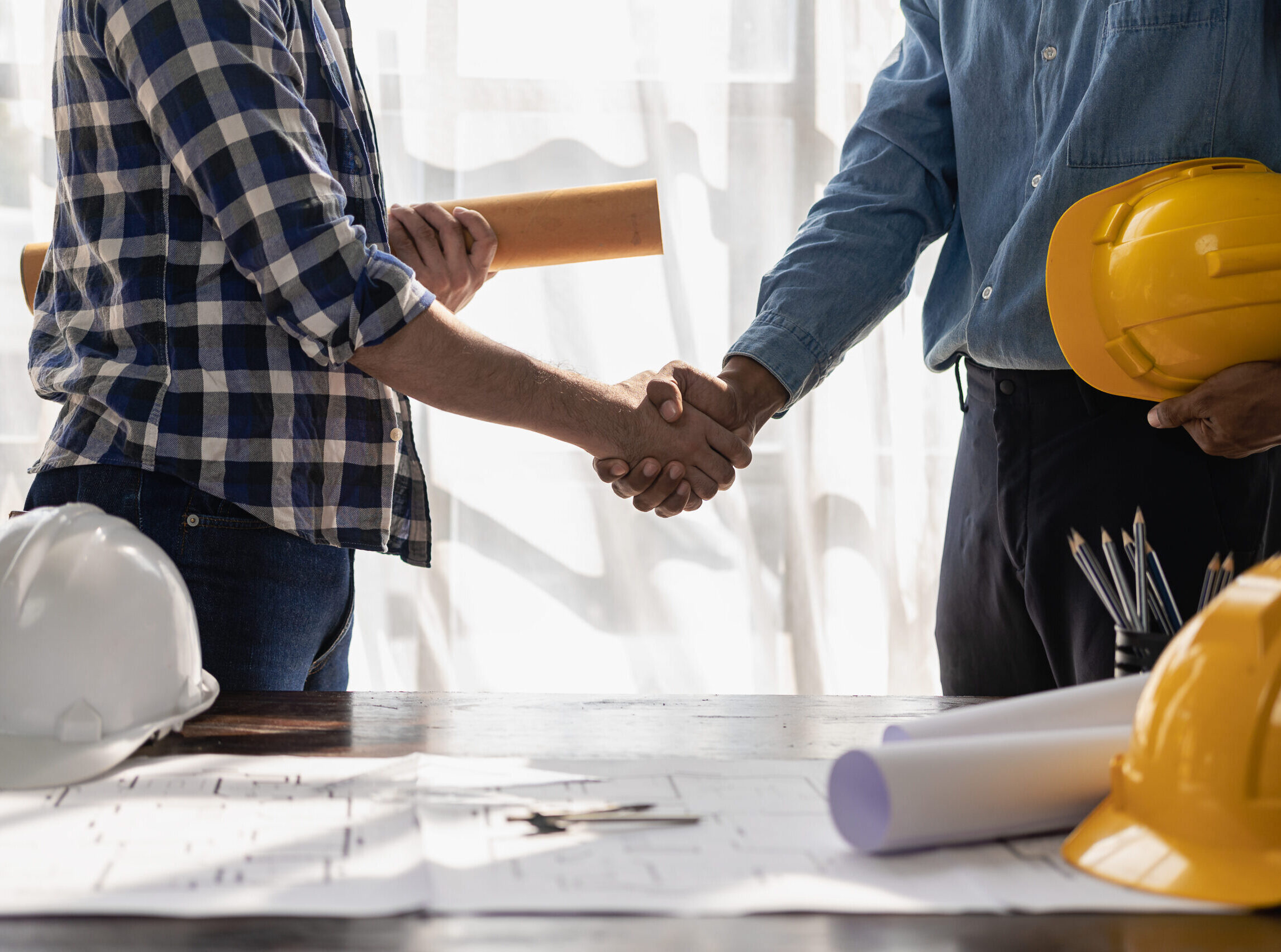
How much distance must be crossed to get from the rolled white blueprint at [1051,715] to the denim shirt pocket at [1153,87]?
757 mm

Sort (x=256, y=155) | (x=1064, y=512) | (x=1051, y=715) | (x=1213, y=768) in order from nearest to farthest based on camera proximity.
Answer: (x=1213, y=768)
(x=1051, y=715)
(x=256, y=155)
(x=1064, y=512)

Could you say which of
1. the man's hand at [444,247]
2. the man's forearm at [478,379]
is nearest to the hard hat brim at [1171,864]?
the man's forearm at [478,379]

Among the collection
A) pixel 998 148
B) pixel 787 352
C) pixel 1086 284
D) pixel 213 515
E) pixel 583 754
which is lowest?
pixel 583 754

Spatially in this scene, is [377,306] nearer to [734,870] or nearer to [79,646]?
[79,646]

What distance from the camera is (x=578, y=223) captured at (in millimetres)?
1415

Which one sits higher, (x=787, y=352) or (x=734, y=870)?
(x=787, y=352)

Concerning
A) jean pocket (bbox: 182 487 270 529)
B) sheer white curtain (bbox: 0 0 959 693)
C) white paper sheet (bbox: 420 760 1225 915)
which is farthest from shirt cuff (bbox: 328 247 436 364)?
sheer white curtain (bbox: 0 0 959 693)

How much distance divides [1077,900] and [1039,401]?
817 millimetres

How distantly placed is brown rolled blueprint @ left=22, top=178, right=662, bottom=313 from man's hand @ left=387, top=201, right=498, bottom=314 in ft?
0.05

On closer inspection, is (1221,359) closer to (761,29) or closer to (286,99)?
(286,99)

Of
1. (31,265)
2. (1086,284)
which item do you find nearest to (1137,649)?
(1086,284)

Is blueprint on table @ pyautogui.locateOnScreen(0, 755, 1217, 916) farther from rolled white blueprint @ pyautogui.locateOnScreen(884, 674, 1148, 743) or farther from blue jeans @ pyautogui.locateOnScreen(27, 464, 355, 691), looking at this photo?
blue jeans @ pyautogui.locateOnScreen(27, 464, 355, 691)

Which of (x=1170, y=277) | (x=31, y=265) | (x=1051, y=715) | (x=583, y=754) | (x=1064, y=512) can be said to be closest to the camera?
(x=1051, y=715)

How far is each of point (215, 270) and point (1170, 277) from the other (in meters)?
0.98
